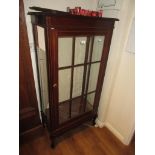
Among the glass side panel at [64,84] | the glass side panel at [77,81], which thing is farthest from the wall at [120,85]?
the glass side panel at [64,84]

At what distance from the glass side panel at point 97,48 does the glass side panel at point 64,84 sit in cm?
33

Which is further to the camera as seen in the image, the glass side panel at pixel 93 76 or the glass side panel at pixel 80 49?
the glass side panel at pixel 93 76

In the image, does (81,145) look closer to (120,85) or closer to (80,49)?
(120,85)

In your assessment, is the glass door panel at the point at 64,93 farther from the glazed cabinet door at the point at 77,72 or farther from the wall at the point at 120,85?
the wall at the point at 120,85

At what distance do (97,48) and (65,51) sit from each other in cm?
40

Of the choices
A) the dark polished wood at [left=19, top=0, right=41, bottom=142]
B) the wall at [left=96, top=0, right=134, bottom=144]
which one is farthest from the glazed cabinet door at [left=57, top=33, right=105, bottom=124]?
the dark polished wood at [left=19, top=0, right=41, bottom=142]

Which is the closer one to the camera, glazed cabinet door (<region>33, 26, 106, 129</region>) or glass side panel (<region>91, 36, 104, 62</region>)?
glazed cabinet door (<region>33, 26, 106, 129</region>)

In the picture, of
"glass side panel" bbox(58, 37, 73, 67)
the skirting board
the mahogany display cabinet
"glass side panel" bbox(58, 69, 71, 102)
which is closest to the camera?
the mahogany display cabinet

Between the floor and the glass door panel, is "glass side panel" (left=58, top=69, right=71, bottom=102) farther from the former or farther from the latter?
the floor

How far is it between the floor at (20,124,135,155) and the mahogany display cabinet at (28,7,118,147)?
24cm

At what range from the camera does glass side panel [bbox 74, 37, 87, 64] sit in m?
1.16

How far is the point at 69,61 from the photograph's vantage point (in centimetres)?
119

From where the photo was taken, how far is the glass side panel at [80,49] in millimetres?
1164
